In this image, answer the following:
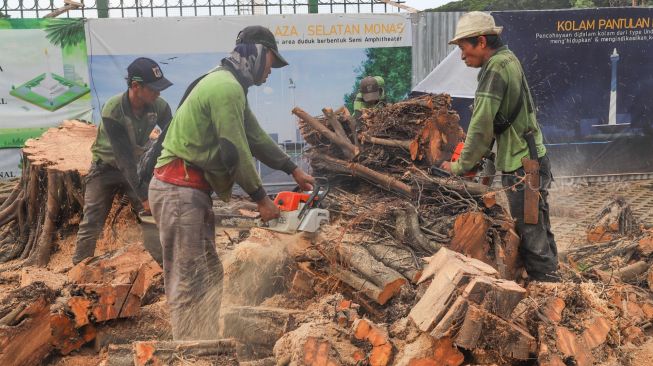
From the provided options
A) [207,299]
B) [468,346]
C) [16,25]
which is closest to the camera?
[468,346]

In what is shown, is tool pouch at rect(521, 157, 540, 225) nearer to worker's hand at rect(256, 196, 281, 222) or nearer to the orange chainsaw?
the orange chainsaw

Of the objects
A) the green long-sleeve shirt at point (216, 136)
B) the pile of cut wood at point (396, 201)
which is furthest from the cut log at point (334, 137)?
the green long-sleeve shirt at point (216, 136)

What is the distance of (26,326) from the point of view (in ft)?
11.8

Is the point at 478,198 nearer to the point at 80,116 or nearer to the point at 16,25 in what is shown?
the point at 80,116

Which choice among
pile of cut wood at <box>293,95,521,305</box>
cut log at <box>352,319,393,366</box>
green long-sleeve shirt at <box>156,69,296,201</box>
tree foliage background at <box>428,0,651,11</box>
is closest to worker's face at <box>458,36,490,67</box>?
pile of cut wood at <box>293,95,521,305</box>

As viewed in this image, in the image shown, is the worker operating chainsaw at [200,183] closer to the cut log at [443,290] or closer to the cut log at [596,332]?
the cut log at [443,290]

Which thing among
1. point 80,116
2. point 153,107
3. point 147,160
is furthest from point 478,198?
point 80,116

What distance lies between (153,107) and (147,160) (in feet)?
5.76

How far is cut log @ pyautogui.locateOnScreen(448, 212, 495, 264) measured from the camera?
14.6ft

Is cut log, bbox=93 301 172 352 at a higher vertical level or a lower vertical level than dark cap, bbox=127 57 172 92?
lower

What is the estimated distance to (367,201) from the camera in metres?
5.38

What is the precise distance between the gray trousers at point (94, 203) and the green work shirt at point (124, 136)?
0.11 metres

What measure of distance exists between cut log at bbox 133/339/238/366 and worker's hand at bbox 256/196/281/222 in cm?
87

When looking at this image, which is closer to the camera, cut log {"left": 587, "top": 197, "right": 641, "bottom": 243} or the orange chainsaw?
the orange chainsaw
